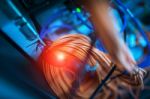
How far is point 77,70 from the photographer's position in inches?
37.9

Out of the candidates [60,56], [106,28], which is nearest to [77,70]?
[60,56]

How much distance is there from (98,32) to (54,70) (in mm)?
587

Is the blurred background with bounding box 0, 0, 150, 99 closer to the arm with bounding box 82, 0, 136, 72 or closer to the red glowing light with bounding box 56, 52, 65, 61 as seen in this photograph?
the red glowing light with bounding box 56, 52, 65, 61

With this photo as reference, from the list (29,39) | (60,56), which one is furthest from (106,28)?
(29,39)

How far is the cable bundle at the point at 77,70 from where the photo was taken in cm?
91

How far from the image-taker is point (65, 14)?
46.3 inches

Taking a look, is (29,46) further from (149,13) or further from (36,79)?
(149,13)

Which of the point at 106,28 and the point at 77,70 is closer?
the point at 106,28

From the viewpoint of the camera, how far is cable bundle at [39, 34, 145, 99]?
2.98 ft

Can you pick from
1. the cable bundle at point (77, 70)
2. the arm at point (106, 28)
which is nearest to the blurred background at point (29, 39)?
the cable bundle at point (77, 70)

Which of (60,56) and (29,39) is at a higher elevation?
(29,39)

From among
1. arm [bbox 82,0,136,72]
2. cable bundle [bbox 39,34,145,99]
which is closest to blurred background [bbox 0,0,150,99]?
cable bundle [bbox 39,34,145,99]

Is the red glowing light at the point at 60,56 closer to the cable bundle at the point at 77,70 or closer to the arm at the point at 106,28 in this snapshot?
the cable bundle at the point at 77,70

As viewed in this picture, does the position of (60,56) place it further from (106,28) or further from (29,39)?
(106,28)
